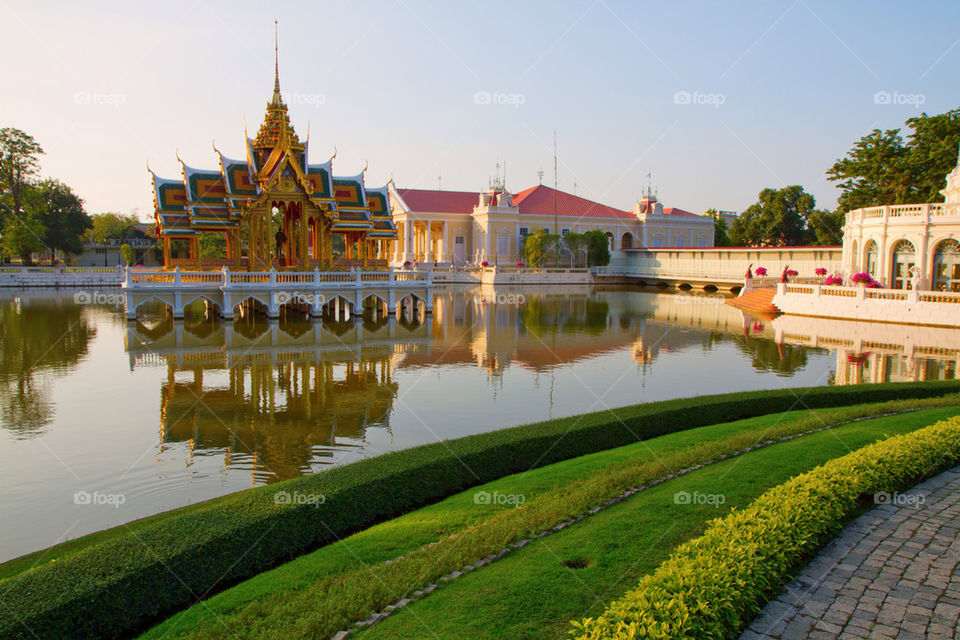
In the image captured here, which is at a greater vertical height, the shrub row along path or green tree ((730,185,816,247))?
green tree ((730,185,816,247))

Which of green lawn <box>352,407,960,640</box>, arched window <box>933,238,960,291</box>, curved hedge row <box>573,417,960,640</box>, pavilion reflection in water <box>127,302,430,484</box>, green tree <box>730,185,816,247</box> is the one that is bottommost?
pavilion reflection in water <box>127,302,430,484</box>

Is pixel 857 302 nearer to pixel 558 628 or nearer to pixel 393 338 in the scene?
pixel 393 338

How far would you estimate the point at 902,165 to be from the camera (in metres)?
40.2

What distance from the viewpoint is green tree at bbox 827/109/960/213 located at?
1499 inches

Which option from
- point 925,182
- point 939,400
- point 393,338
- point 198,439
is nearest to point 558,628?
point 198,439

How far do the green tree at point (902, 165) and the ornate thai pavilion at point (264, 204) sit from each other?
110 ft

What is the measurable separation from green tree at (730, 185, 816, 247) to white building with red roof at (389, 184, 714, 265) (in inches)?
267

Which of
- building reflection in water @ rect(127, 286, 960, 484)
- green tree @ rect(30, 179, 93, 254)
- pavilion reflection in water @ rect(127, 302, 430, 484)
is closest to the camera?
pavilion reflection in water @ rect(127, 302, 430, 484)

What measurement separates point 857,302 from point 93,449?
28080 mm

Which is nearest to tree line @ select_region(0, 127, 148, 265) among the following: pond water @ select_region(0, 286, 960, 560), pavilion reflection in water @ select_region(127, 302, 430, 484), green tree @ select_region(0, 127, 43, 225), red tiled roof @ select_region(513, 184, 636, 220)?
green tree @ select_region(0, 127, 43, 225)

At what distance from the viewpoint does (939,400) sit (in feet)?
35.4

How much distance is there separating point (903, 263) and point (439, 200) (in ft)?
153

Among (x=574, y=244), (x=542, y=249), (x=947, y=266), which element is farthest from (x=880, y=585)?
(x=574, y=244)

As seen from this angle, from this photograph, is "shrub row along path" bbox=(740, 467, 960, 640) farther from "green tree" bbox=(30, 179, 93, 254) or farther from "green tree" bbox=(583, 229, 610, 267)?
"green tree" bbox=(30, 179, 93, 254)
